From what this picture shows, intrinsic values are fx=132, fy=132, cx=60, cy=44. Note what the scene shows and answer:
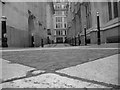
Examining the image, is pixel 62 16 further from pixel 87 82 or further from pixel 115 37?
pixel 87 82

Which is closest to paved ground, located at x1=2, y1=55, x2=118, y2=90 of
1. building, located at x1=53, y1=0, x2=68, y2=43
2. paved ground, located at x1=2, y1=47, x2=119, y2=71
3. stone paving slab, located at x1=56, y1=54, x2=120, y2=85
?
stone paving slab, located at x1=56, y1=54, x2=120, y2=85

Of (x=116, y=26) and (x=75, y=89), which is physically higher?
(x=116, y=26)

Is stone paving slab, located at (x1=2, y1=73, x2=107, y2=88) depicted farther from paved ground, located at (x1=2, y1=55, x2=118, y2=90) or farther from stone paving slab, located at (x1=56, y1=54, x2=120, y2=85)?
stone paving slab, located at (x1=56, y1=54, x2=120, y2=85)

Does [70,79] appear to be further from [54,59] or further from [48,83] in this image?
[54,59]

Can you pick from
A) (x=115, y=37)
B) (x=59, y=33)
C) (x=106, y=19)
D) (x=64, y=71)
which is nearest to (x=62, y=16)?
(x=59, y=33)

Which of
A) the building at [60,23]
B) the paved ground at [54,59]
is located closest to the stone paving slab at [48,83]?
the paved ground at [54,59]

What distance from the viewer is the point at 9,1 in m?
7.68

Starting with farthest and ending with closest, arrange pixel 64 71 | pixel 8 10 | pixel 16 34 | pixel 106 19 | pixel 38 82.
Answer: pixel 106 19 < pixel 16 34 < pixel 8 10 < pixel 64 71 < pixel 38 82

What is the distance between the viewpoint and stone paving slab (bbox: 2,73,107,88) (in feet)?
2.72

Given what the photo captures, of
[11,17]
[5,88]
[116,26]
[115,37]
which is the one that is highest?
[11,17]

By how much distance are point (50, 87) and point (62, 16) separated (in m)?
38.8

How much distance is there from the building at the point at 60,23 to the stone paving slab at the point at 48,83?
3697 cm

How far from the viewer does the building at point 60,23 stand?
37875mm

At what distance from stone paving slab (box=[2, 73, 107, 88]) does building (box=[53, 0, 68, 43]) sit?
121 feet
